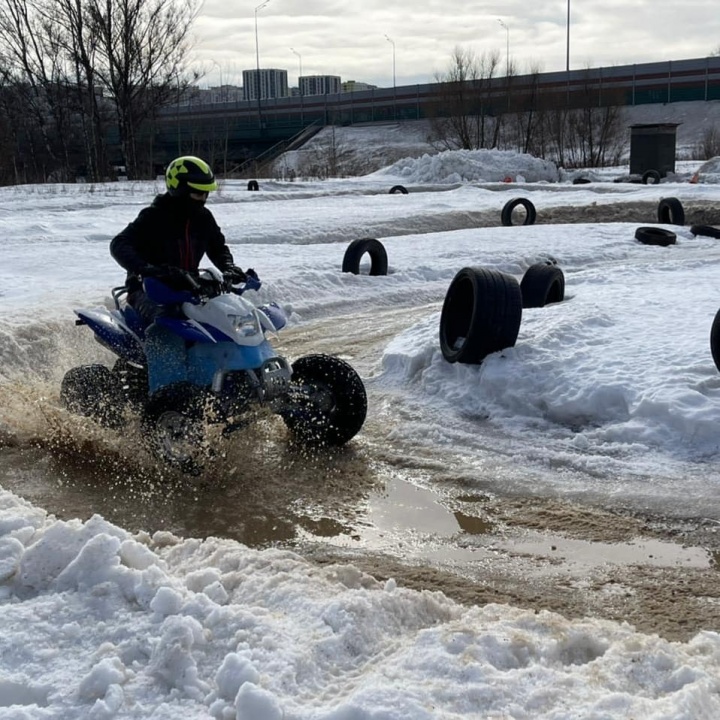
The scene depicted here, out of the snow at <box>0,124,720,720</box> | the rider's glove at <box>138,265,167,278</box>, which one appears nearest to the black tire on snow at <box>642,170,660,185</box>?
the snow at <box>0,124,720,720</box>

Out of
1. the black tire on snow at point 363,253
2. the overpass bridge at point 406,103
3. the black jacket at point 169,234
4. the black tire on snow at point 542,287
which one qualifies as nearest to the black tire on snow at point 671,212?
the black tire on snow at point 363,253

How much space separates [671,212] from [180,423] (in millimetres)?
17224

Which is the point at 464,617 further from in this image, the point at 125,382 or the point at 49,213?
the point at 49,213

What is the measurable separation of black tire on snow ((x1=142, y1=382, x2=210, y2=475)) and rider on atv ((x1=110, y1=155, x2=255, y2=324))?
0.67 meters

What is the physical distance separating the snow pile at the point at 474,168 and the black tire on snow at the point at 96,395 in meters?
30.7

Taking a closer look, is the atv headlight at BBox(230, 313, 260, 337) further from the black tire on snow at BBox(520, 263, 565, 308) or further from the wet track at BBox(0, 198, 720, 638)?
the black tire on snow at BBox(520, 263, 565, 308)

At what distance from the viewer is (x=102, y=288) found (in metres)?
11.0

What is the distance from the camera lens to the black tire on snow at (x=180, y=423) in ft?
18.2

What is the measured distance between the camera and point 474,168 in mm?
37875

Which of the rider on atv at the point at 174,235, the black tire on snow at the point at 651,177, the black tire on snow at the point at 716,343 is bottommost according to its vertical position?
the black tire on snow at the point at 716,343

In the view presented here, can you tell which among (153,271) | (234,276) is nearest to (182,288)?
(153,271)

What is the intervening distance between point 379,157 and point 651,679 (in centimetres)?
6157

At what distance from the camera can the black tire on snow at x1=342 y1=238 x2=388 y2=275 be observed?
13188mm

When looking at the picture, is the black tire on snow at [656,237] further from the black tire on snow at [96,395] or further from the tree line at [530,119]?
the tree line at [530,119]
